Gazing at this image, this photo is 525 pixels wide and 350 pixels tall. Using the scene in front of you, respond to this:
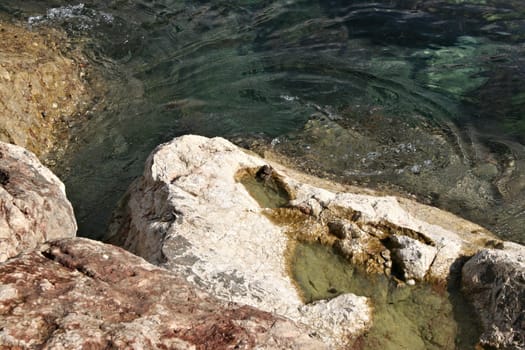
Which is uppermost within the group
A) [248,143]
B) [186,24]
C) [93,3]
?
[93,3]

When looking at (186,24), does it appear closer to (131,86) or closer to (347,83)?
(131,86)

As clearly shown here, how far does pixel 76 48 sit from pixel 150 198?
221 inches

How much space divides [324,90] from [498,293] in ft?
19.2

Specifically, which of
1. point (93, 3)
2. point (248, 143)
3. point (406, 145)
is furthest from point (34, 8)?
point (406, 145)

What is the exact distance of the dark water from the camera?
830 centimetres

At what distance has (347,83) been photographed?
10344 mm

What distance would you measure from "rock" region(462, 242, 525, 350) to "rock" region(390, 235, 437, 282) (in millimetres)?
363

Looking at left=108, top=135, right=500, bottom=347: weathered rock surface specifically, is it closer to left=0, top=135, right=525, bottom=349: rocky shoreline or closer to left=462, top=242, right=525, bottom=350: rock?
left=0, top=135, right=525, bottom=349: rocky shoreline

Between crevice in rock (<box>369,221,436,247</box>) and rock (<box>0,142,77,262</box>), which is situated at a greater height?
rock (<box>0,142,77,262</box>)

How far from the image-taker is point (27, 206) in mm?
5176

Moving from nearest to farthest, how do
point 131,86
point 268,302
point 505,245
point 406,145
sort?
1. point 268,302
2. point 505,245
3. point 406,145
4. point 131,86

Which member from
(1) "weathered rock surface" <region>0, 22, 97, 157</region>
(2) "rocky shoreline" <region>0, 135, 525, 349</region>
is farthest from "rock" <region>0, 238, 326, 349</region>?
(1) "weathered rock surface" <region>0, 22, 97, 157</region>

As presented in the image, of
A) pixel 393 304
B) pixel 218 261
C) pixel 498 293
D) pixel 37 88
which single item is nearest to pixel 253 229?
pixel 218 261

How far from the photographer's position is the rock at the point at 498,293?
477 cm
